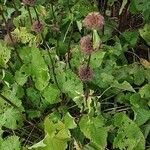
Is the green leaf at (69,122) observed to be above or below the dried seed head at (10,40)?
below

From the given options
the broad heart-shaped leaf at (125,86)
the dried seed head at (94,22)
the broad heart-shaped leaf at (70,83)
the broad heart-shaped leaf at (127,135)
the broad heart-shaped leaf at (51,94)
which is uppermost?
the dried seed head at (94,22)

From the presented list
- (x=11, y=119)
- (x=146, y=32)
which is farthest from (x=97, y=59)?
(x=11, y=119)

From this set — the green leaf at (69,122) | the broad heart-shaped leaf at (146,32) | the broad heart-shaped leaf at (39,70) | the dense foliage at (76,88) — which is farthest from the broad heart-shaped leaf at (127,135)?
the broad heart-shaped leaf at (146,32)

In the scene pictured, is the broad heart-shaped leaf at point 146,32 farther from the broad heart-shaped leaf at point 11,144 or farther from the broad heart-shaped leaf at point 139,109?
the broad heart-shaped leaf at point 11,144

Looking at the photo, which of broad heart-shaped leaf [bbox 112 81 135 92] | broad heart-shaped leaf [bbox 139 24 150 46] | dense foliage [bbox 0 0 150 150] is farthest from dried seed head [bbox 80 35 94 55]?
broad heart-shaped leaf [bbox 139 24 150 46]

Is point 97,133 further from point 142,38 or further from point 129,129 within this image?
point 142,38

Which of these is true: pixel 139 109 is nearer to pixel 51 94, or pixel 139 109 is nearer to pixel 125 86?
pixel 125 86

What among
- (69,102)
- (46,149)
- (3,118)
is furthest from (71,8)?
(46,149)

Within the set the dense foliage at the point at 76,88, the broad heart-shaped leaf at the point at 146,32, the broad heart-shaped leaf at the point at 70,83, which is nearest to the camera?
the dense foliage at the point at 76,88
